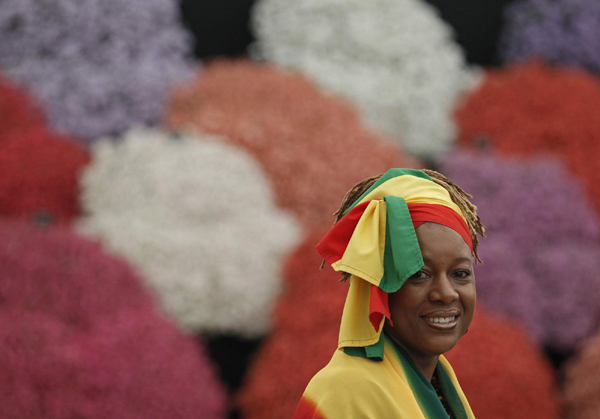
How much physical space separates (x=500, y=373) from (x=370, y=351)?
1501mm

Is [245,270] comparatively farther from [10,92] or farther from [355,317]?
[355,317]

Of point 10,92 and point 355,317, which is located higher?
point 355,317

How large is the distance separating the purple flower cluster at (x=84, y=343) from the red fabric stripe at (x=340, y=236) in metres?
1.23

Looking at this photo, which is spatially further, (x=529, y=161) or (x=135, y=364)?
(x=529, y=161)

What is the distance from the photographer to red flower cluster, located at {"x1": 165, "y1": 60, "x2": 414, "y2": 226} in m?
3.19

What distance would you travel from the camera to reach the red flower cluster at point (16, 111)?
339cm

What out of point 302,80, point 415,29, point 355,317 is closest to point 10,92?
point 302,80

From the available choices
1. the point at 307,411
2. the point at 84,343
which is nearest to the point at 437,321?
the point at 307,411

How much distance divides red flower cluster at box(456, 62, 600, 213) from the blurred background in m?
0.01

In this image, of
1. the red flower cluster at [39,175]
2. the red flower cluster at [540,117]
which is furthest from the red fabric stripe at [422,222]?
the red flower cluster at [540,117]

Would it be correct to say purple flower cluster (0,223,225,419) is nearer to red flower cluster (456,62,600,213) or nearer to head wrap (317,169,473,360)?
head wrap (317,169,473,360)

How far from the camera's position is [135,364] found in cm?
220

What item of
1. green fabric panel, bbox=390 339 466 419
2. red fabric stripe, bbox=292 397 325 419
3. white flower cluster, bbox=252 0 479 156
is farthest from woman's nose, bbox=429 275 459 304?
white flower cluster, bbox=252 0 479 156

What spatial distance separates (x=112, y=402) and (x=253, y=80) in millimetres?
2005
